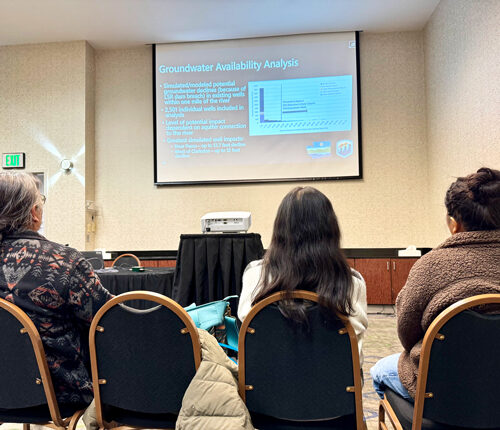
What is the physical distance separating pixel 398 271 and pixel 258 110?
2.69 metres

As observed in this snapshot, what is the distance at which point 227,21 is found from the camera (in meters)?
5.23

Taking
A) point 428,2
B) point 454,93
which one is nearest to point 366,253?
point 454,93

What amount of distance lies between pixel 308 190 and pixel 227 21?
4.56 m

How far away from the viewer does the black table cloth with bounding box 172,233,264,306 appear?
8.98ft

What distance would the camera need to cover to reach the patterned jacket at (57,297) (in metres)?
1.32

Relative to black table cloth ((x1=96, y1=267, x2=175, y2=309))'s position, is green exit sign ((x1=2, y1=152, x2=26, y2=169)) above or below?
above

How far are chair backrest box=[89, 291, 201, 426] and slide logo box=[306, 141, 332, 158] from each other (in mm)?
4569

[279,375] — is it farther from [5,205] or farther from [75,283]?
[5,205]

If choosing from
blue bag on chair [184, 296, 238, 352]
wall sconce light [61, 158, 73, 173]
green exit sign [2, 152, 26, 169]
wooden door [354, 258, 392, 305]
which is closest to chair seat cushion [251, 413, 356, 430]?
blue bag on chair [184, 296, 238, 352]

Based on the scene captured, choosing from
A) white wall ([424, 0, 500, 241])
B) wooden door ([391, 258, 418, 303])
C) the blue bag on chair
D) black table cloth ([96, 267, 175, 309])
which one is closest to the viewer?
the blue bag on chair

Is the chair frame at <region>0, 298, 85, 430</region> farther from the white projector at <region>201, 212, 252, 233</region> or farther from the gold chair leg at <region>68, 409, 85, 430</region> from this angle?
the white projector at <region>201, 212, 252, 233</region>

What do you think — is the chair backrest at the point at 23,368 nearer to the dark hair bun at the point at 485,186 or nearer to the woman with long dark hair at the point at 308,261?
the woman with long dark hair at the point at 308,261

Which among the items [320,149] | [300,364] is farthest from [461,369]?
[320,149]

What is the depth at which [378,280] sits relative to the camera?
16.4ft
